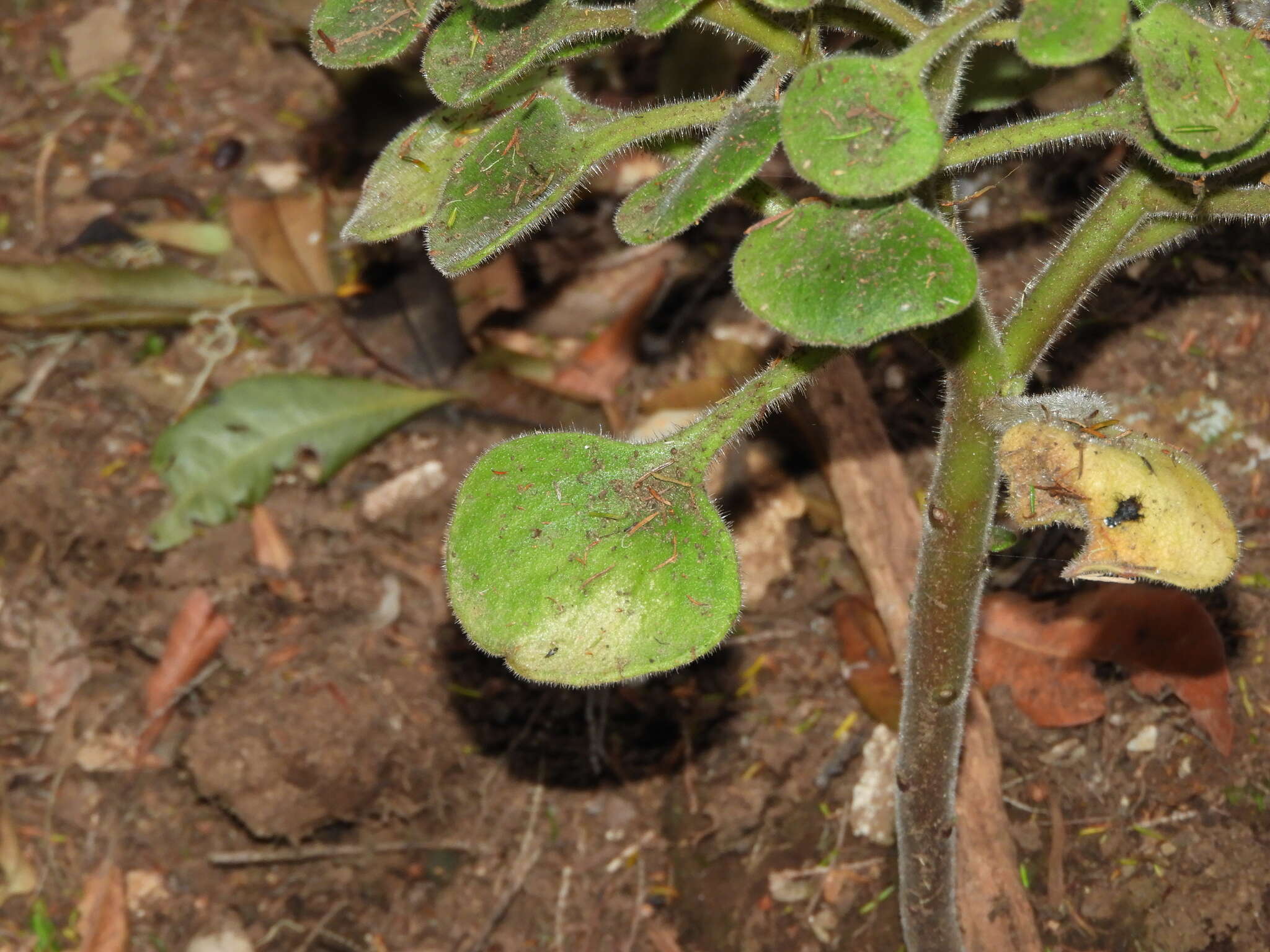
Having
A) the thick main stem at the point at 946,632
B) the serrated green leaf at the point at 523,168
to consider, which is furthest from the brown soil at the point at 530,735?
→ the serrated green leaf at the point at 523,168

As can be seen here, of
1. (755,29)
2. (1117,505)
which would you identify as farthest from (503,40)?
(1117,505)

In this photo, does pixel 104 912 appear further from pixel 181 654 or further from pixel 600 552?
pixel 600 552

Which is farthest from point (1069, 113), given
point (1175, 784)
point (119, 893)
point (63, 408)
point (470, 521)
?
point (63, 408)

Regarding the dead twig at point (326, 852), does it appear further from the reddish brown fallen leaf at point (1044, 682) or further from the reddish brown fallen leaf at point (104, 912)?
the reddish brown fallen leaf at point (1044, 682)

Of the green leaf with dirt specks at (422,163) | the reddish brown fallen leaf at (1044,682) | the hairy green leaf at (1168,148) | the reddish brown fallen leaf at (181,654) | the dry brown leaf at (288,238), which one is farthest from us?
the dry brown leaf at (288,238)

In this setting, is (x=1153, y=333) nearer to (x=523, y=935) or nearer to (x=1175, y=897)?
Answer: (x=1175, y=897)

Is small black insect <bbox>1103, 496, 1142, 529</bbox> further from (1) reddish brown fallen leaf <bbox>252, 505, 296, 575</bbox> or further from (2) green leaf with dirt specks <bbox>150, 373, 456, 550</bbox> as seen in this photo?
(1) reddish brown fallen leaf <bbox>252, 505, 296, 575</bbox>
